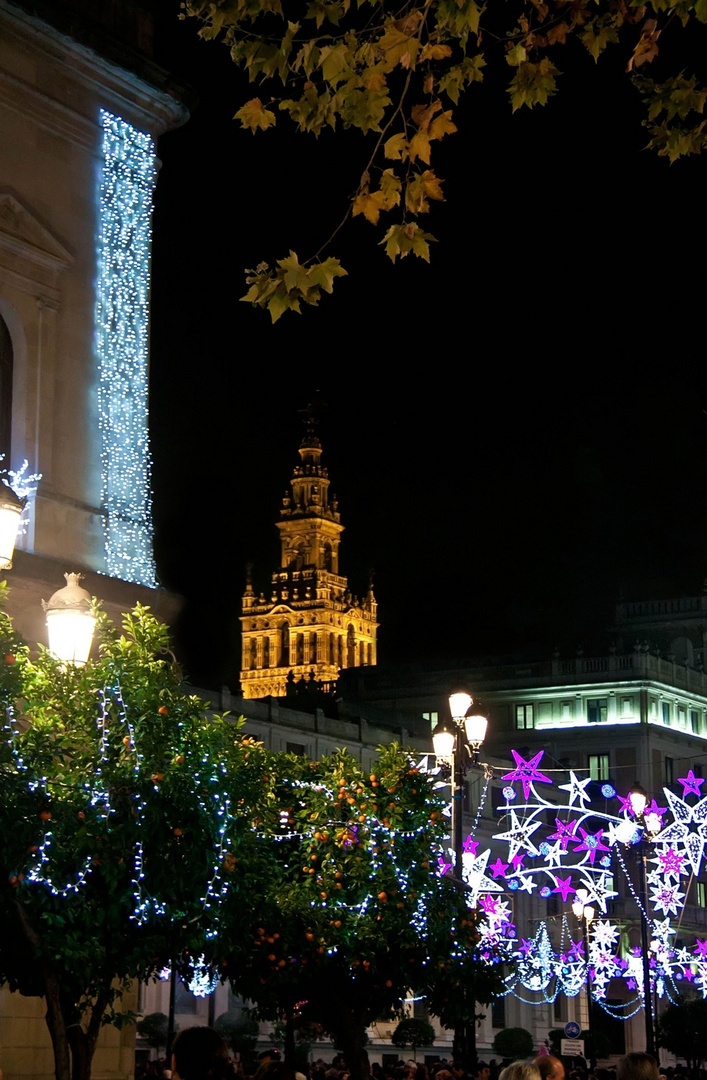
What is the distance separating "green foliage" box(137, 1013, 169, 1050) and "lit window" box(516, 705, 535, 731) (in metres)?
45.9

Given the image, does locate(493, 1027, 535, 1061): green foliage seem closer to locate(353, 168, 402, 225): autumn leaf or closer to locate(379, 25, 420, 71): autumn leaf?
locate(353, 168, 402, 225): autumn leaf

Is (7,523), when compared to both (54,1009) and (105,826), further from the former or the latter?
(54,1009)

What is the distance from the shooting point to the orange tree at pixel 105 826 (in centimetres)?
1459

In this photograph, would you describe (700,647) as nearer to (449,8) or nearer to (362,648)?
(362,648)

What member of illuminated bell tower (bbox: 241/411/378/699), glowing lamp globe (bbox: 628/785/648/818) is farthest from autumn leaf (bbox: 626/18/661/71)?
illuminated bell tower (bbox: 241/411/378/699)

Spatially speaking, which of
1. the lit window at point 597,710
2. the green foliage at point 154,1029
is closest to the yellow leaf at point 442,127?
the green foliage at point 154,1029

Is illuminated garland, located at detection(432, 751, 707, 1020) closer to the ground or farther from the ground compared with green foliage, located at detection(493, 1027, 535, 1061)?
farther from the ground

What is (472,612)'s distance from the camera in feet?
373

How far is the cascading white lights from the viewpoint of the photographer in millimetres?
23484

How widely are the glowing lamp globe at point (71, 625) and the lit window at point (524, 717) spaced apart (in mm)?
76172

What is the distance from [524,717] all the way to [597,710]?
13.3 ft

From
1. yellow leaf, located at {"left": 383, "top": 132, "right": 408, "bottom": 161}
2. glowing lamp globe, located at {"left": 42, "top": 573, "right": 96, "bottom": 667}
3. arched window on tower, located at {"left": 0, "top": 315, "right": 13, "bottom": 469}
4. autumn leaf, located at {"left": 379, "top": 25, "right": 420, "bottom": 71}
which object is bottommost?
glowing lamp globe, located at {"left": 42, "top": 573, "right": 96, "bottom": 667}

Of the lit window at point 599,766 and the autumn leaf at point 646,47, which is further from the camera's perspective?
the lit window at point 599,766

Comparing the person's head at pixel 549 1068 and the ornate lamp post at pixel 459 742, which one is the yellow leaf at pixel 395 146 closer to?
the person's head at pixel 549 1068
